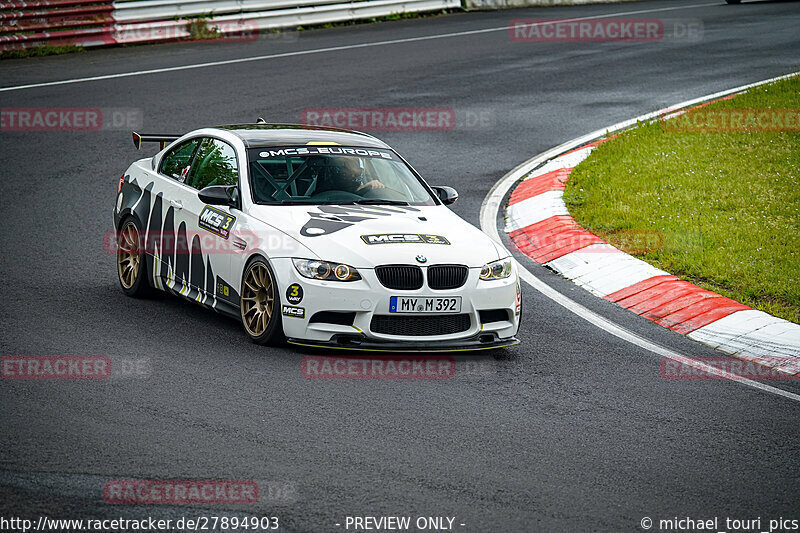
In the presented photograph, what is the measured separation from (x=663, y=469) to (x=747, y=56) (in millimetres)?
17693

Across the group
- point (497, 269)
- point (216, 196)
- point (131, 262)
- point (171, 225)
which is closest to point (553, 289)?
point (497, 269)

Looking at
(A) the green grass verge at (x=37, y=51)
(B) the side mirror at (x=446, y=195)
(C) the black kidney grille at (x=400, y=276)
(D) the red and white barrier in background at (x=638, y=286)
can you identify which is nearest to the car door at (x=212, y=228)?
(C) the black kidney grille at (x=400, y=276)

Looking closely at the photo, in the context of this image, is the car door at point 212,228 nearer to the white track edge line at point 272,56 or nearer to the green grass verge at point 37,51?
the white track edge line at point 272,56

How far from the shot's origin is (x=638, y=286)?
32.3ft

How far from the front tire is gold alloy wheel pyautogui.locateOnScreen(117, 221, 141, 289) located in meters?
1.70

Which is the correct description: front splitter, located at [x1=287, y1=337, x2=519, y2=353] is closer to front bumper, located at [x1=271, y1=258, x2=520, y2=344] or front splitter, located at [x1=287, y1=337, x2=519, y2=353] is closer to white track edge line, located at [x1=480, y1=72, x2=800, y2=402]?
front bumper, located at [x1=271, y1=258, x2=520, y2=344]

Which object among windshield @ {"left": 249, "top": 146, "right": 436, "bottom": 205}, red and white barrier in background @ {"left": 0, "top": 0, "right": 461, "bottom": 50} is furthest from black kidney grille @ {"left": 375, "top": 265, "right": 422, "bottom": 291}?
red and white barrier in background @ {"left": 0, "top": 0, "right": 461, "bottom": 50}

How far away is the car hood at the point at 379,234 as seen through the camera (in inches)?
301

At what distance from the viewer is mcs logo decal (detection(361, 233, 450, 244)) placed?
779 centimetres

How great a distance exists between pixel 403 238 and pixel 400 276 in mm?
397

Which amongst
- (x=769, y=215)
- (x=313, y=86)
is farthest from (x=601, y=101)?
(x=769, y=215)

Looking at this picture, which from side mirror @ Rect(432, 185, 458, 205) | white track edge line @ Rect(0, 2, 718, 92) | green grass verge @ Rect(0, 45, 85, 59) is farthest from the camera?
green grass verge @ Rect(0, 45, 85, 59)

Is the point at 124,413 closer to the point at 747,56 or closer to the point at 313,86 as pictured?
the point at 313,86

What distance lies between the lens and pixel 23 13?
20.3 metres
